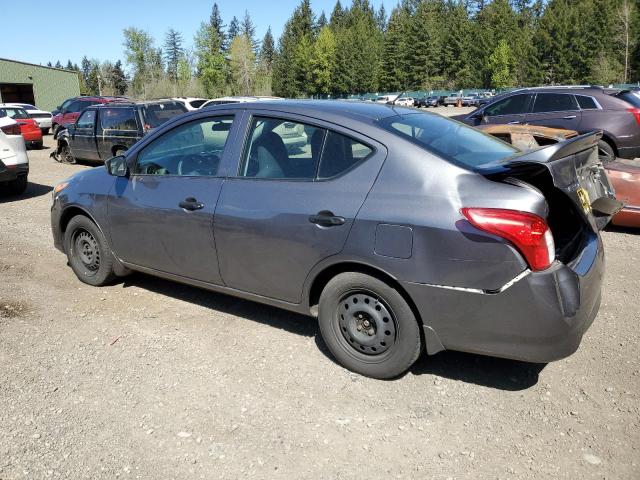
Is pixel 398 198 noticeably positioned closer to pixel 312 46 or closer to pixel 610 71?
pixel 610 71

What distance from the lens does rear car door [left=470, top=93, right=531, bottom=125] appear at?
37.1 ft

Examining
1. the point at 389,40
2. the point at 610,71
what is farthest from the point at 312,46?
the point at 610,71

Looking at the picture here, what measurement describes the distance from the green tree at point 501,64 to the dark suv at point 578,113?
271 feet

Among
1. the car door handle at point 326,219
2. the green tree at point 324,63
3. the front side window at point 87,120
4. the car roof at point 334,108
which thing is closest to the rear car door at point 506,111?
the car roof at point 334,108

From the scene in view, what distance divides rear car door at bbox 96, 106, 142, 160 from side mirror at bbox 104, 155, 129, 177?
7869 millimetres

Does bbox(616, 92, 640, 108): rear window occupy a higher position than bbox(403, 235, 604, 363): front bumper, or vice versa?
bbox(616, 92, 640, 108): rear window

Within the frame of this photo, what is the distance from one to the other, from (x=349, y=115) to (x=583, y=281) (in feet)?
5.72

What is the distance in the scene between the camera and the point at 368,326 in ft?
11.5

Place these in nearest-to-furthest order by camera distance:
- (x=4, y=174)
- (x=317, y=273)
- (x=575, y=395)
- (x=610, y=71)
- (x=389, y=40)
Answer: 1. (x=575, y=395)
2. (x=317, y=273)
3. (x=4, y=174)
4. (x=610, y=71)
5. (x=389, y=40)

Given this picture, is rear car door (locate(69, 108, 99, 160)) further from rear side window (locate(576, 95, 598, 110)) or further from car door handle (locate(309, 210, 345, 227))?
car door handle (locate(309, 210, 345, 227))

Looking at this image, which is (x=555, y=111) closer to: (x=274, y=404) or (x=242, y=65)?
(x=274, y=404)

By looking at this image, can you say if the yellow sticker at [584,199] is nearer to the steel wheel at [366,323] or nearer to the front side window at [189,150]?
the steel wheel at [366,323]

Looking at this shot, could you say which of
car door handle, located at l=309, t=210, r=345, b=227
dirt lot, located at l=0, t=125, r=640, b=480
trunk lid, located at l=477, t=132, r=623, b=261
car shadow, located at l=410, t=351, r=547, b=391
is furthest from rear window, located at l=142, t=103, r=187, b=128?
trunk lid, located at l=477, t=132, r=623, b=261

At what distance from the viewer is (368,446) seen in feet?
9.57
